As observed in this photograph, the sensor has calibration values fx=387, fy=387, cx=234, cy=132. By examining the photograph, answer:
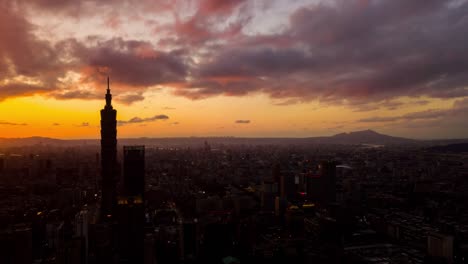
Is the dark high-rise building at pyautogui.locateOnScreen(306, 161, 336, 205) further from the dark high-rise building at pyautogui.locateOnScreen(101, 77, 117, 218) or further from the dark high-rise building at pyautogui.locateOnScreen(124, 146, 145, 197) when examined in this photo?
the dark high-rise building at pyautogui.locateOnScreen(101, 77, 117, 218)

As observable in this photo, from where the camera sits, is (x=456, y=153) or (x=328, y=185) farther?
(x=456, y=153)

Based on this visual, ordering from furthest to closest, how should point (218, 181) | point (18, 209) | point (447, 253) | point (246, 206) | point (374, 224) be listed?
point (218, 181) < point (246, 206) < point (18, 209) < point (374, 224) < point (447, 253)

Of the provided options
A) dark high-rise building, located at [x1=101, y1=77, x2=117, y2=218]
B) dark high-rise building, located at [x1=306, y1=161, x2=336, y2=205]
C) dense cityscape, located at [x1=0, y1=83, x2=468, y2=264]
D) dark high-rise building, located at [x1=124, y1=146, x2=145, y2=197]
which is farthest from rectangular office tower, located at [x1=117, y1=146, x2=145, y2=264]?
dark high-rise building, located at [x1=306, y1=161, x2=336, y2=205]

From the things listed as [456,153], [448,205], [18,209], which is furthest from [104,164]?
[456,153]

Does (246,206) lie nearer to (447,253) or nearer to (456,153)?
(447,253)

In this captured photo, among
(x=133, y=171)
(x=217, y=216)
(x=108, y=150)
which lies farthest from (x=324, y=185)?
(x=108, y=150)

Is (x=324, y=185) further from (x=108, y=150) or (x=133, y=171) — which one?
(x=108, y=150)

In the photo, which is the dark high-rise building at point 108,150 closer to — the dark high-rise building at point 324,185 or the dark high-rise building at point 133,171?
the dark high-rise building at point 133,171
